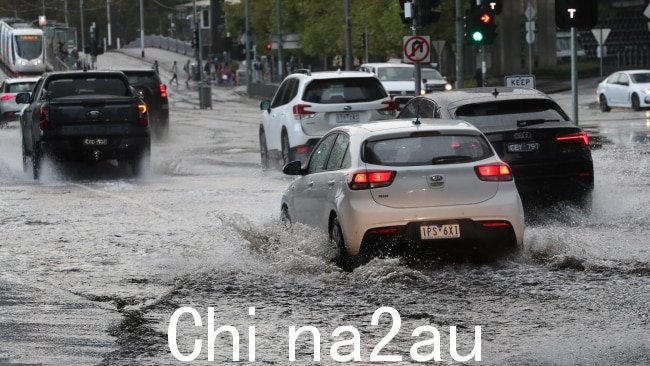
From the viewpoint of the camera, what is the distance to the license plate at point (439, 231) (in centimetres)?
1369

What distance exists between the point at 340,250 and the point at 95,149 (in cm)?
1338

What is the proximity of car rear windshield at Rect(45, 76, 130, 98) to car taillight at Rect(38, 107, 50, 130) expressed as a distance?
59.3 inches

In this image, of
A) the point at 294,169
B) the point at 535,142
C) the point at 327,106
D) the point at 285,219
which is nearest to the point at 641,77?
the point at 327,106

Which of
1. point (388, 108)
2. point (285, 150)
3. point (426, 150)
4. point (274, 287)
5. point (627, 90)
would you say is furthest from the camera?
point (627, 90)

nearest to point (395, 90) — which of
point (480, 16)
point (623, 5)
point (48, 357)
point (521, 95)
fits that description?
point (480, 16)

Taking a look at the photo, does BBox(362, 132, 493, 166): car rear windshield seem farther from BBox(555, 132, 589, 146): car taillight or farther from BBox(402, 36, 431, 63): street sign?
BBox(402, 36, 431, 63): street sign

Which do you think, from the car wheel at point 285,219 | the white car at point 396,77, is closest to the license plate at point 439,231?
the car wheel at point 285,219

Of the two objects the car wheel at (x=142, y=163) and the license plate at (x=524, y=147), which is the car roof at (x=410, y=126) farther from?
the car wheel at (x=142, y=163)

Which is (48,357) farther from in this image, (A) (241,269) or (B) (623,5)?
(B) (623,5)

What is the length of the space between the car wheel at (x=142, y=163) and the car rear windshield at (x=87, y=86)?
4.51 feet

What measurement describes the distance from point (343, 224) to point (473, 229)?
1.10 m

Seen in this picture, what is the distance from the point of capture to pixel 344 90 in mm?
27250

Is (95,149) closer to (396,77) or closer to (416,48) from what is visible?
(416,48)

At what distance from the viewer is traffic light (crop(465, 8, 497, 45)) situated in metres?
36.5
